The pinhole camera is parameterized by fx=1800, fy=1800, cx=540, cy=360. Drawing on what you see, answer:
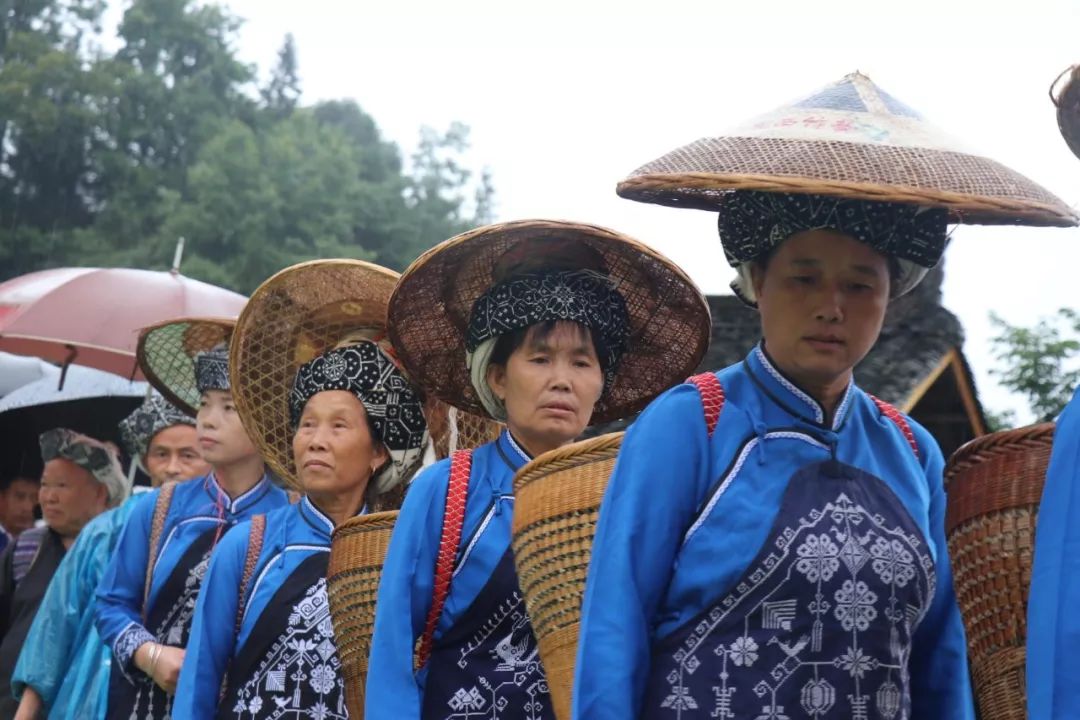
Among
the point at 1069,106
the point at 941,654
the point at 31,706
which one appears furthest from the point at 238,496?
the point at 1069,106

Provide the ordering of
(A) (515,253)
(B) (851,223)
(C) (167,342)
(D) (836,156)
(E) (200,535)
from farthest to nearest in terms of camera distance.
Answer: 1. (C) (167,342)
2. (E) (200,535)
3. (A) (515,253)
4. (B) (851,223)
5. (D) (836,156)

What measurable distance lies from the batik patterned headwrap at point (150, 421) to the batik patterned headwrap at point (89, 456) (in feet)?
2.73

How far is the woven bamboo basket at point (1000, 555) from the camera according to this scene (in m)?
2.95

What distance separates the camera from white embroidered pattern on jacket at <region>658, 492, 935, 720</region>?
319 centimetres

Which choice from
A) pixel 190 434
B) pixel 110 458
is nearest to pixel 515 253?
pixel 190 434

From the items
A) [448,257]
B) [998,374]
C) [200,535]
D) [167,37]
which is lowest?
[200,535]

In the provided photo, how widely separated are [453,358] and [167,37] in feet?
181

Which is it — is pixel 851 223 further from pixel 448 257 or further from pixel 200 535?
pixel 200 535

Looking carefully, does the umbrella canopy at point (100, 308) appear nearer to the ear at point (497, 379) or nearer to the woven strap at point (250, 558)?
the woven strap at point (250, 558)

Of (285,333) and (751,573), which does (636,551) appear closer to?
(751,573)

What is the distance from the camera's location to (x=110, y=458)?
31.1 ft

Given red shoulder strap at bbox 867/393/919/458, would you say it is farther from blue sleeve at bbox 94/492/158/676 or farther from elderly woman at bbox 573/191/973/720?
blue sleeve at bbox 94/492/158/676

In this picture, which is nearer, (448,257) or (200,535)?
(448,257)

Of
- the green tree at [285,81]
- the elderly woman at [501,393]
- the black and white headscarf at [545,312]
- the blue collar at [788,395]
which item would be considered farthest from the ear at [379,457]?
the green tree at [285,81]
